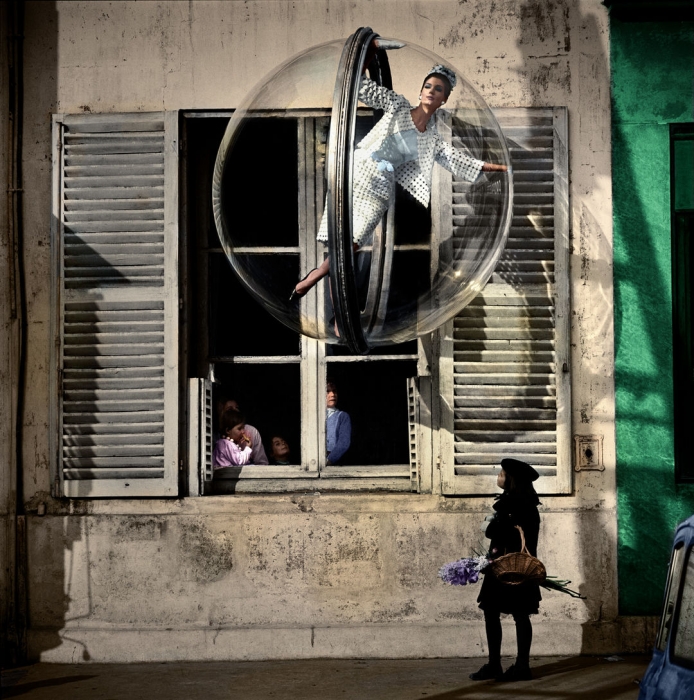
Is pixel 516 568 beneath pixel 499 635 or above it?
above

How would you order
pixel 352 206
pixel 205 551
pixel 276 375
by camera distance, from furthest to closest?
1. pixel 276 375
2. pixel 205 551
3. pixel 352 206

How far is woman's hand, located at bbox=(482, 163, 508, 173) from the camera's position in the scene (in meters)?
4.67

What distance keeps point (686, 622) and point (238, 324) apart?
4.21 meters

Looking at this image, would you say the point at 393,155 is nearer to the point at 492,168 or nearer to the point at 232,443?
the point at 492,168

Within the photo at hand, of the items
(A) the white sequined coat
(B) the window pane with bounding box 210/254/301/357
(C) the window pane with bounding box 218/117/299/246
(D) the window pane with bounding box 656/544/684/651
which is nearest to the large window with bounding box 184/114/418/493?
(B) the window pane with bounding box 210/254/301/357

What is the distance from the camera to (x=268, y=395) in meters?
6.78

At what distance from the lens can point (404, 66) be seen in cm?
475

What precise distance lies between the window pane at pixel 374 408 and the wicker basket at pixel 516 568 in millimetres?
1420

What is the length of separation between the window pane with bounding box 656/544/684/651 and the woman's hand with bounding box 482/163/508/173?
2.13 metres

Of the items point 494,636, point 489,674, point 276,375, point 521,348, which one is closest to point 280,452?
point 276,375

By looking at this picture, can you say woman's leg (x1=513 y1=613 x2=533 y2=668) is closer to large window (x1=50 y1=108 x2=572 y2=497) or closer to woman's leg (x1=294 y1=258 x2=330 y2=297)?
large window (x1=50 y1=108 x2=572 y2=497)

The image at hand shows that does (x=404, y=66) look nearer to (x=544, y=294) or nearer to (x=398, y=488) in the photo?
(x=544, y=294)

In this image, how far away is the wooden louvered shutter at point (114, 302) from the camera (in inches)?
252

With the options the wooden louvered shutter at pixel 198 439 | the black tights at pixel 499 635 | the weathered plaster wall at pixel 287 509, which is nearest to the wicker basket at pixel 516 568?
the black tights at pixel 499 635
